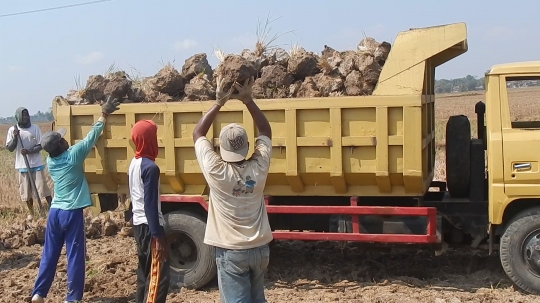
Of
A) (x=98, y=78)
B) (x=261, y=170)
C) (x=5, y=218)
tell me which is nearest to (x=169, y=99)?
(x=98, y=78)

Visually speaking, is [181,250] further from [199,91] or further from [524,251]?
[524,251]

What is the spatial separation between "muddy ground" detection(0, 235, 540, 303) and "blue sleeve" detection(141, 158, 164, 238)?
141 centimetres

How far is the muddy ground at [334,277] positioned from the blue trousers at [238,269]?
2292 mm

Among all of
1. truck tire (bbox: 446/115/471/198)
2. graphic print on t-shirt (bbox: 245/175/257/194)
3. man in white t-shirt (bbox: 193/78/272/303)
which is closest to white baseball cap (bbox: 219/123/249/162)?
man in white t-shirt (bbox: 193/78/272/303)

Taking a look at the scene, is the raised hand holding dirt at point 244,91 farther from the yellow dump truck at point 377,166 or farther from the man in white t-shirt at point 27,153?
the man in white t-shirt at point 27,153

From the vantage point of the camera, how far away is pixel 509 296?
20.4 ft

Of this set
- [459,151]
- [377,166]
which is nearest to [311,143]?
[377,166]

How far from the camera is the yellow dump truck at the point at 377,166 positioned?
6.14m

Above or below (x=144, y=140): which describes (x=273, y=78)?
above

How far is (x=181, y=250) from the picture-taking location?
6910 millimetres

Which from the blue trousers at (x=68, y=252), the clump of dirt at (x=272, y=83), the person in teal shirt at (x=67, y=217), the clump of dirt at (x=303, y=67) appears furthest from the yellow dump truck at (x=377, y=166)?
the clump of dirt at (x=303, y=67)

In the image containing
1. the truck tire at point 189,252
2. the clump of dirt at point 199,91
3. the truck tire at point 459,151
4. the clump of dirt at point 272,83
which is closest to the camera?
the truck tire at point 459,151

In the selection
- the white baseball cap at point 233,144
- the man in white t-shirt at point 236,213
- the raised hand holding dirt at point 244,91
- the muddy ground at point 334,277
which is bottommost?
the muddy ground at point 334,277

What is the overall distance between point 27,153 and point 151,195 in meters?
5.68
